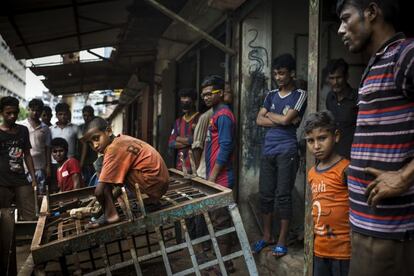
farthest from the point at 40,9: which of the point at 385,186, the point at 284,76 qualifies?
the point at 385,186

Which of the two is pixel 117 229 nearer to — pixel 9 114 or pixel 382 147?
pixel 382 147

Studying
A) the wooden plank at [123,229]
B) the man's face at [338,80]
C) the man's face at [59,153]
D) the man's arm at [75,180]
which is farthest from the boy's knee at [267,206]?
the man's face at [59,153]

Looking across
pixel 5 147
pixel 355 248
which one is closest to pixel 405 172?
pixel 355 248

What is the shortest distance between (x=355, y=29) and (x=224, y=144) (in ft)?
7.84

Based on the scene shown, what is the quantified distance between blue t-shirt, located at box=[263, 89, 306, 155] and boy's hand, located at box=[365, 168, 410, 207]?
206 cm

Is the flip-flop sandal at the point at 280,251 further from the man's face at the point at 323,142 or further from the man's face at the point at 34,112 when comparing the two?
the man's face at the point at 34,112

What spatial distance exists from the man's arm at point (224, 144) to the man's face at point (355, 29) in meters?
2.31

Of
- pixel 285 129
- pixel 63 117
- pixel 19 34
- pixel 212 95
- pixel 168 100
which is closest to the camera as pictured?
pixel 285 129

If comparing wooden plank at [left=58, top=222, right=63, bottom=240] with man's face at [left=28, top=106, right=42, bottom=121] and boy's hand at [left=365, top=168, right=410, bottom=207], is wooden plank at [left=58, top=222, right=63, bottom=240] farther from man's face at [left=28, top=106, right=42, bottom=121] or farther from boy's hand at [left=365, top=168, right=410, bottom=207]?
man's face at [left=28, top=106, right=42, bottom=121]

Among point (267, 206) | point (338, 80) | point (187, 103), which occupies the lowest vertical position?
point (267, 206)

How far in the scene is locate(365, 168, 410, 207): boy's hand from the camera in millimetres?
1505

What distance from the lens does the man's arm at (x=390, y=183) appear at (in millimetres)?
1495

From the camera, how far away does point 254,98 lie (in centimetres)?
493

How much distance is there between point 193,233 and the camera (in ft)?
14.5
